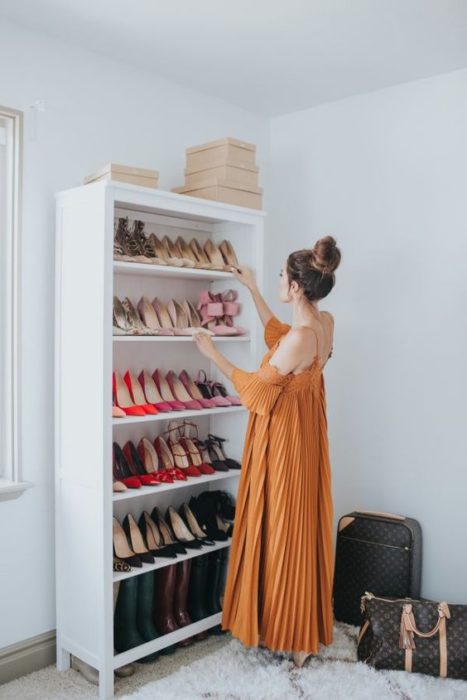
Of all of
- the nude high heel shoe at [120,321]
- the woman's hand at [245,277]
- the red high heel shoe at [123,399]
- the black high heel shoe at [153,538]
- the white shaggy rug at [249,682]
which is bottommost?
the white shaggy rug at [249,682]

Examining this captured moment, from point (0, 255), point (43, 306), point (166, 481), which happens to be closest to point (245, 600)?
point (166, 481)

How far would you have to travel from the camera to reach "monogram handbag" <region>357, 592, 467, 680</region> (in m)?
2.61

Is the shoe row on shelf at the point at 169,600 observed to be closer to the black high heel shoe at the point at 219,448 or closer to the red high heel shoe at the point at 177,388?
the black high heel shoe at the point at 219,448

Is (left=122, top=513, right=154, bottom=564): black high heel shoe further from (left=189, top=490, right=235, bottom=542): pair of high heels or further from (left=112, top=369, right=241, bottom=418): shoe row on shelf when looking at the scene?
(left=112, top=369, right=241, bottom=418): shoe row on shelf

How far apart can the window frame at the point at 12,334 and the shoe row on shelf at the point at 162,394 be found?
1.32 feet

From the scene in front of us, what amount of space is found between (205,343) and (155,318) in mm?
282

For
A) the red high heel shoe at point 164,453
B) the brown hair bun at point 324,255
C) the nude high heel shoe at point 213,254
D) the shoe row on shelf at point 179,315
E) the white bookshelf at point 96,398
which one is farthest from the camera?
the nude high heel shoe at point 213,254

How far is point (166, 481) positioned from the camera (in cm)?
283

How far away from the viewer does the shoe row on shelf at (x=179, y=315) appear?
2811mm

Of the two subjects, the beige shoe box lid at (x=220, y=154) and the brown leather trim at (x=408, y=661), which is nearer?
the brown leather trim at (x=408, y=661)

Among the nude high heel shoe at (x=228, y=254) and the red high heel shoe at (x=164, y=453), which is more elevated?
the nude high heel shoe at (x=228, y=254)

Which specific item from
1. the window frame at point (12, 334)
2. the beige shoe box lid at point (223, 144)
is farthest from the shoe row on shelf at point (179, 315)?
the beige shoe box lid at point (223, 144)

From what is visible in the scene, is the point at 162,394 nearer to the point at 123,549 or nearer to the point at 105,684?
the point at 123,549

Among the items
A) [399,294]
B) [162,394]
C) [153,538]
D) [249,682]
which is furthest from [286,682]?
[399,294]
